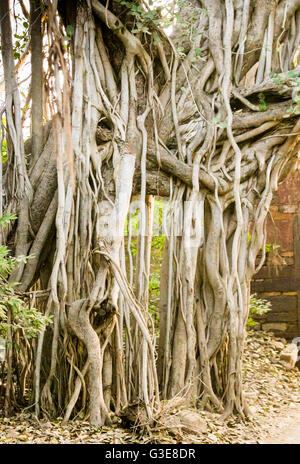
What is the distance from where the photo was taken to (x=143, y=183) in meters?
3.26

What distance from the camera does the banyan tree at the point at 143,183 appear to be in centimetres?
300

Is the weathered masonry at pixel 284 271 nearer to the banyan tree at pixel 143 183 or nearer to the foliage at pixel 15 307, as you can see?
the banyan tree at pixel 143 183

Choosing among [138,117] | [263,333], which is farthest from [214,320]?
[263,333]

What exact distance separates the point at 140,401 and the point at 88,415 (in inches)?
15.7

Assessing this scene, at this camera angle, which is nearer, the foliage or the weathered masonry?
the foliage

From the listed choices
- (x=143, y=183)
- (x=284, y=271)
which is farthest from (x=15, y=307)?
(x=284, y=271)

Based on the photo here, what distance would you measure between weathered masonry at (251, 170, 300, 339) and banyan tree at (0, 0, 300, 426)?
90.1 inches

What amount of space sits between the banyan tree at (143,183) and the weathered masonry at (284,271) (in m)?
2.29

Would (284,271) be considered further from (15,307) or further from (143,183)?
(15,307)

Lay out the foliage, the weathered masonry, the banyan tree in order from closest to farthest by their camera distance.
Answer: the foliage < the banyan tree < the weathered masonry

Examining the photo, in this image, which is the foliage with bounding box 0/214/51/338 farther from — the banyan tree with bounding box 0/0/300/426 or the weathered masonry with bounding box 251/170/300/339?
the weathered masonry with bounding box 251/170/300/339

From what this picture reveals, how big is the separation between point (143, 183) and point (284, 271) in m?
3.07

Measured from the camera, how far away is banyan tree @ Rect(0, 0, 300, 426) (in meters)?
3.00

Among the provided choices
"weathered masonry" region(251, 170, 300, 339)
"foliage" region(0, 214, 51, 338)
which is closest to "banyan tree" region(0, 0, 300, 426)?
"foliage" region(0, 214, 51, 338)
